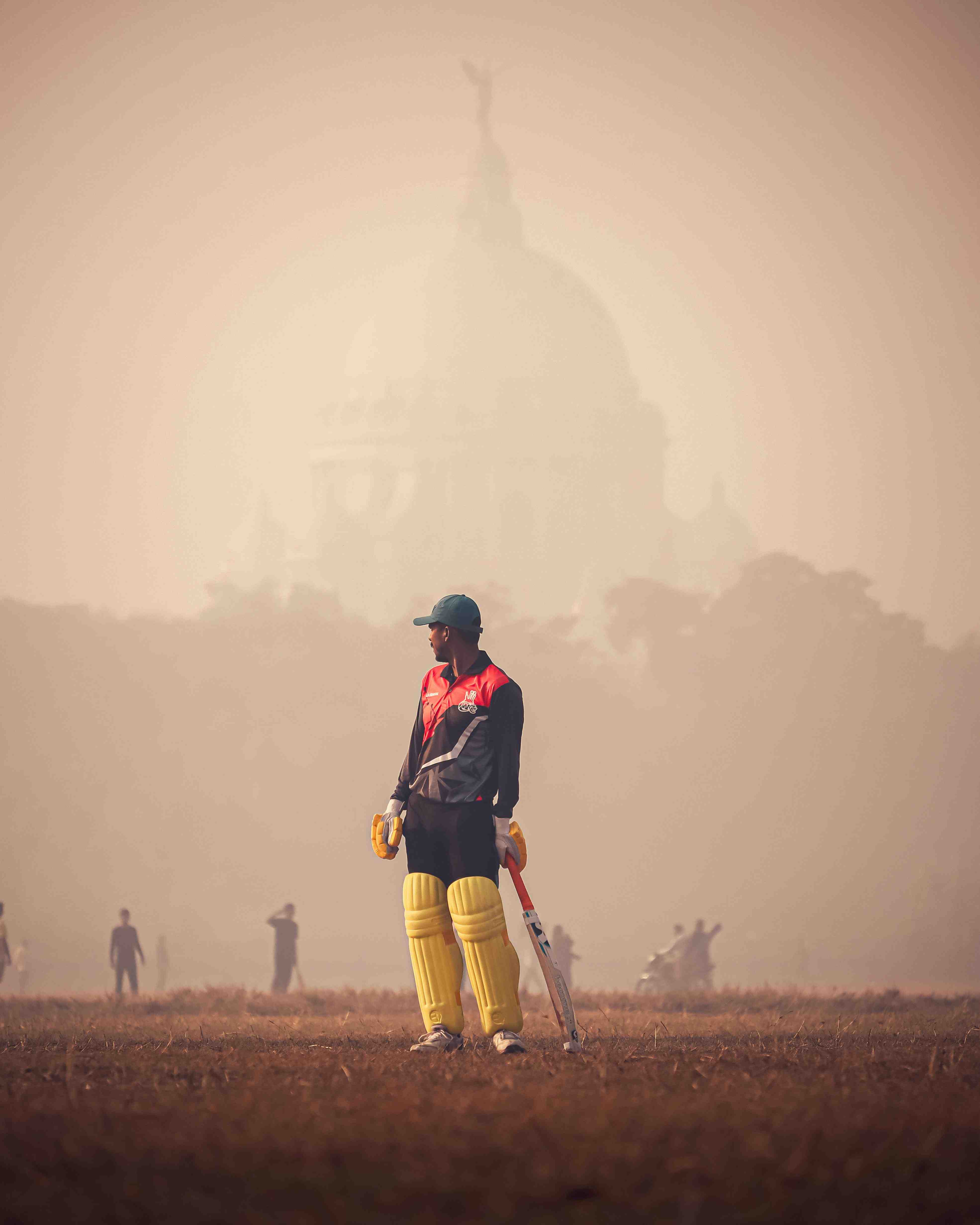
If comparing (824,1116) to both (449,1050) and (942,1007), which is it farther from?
(942,1007)

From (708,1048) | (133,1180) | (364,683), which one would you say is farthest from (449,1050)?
(364,683)

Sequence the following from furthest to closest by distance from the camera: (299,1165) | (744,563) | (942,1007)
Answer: (744,563), (942,1007), (299,1165)

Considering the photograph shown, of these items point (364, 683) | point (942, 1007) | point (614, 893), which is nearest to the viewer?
point (942, 1007)

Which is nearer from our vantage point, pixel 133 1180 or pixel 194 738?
pixel 133 1180

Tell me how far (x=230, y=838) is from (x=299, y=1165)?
234 feet

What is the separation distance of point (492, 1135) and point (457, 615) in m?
4.35

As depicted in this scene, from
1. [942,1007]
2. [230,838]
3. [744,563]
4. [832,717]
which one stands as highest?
[744,563]

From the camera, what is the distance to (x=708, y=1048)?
285 inches

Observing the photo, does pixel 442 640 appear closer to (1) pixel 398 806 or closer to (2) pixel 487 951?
(1) pixel 398 806

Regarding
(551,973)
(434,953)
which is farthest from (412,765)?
(551,973)

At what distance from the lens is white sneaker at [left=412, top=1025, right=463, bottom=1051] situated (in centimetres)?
743

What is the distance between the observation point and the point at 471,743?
823 cm

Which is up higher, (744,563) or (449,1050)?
(744,563)

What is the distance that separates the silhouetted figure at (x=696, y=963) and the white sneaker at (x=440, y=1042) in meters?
17.2
